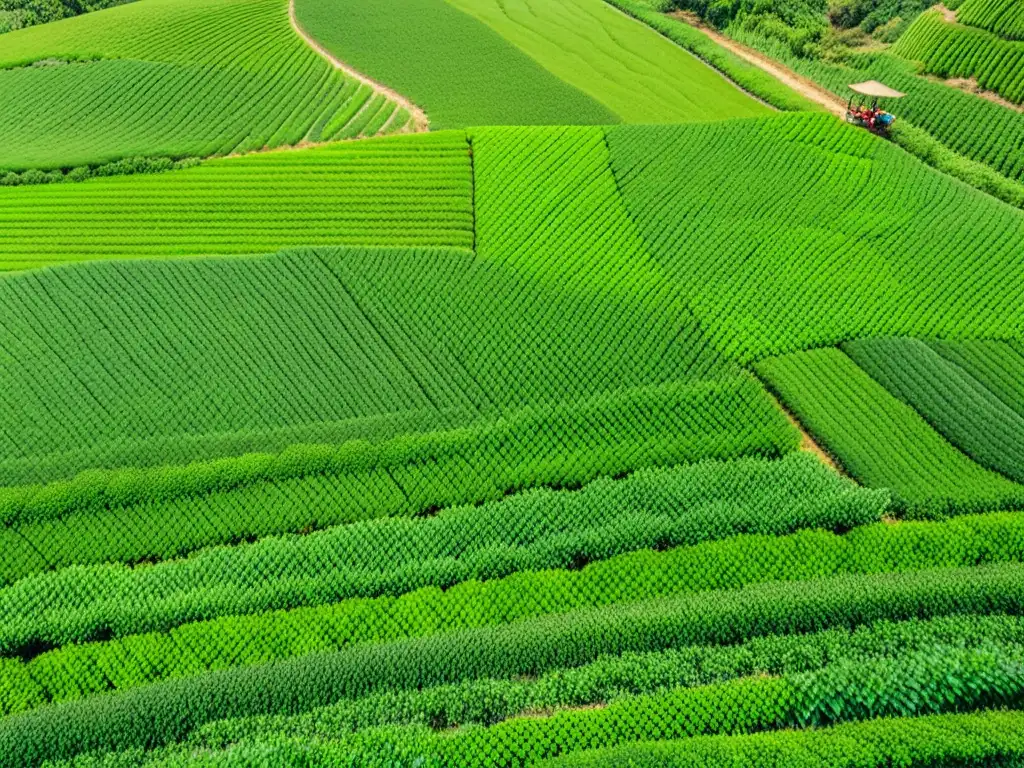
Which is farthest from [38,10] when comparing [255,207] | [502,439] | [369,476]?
[502,439]

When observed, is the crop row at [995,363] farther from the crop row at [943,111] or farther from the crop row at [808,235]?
the crop row at [943,111]

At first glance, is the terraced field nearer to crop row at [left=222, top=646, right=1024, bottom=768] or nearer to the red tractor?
crop row at [left=222, top=646, right=1024, bottom=768]

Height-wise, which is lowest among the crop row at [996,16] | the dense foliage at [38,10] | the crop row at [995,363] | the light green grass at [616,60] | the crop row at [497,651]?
the crop row at [497,651]

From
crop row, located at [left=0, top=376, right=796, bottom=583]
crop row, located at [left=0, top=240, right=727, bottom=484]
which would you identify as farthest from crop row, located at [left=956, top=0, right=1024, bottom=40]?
crop row, located at [left=0, top=376, right=796, bottom=583]

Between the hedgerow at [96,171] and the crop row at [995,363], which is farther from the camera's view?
the hedgerow at [96,171]

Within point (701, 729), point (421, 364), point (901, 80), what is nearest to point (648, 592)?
point (701, 729)

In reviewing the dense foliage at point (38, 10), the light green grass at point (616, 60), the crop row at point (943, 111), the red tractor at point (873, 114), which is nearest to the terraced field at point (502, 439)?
the crop row at point (943, 111)

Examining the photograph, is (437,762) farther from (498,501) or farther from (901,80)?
(901,80)
